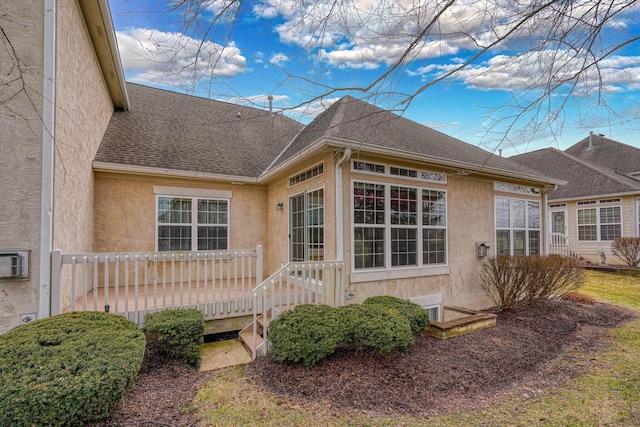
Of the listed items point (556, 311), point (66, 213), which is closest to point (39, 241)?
point (66, 213)

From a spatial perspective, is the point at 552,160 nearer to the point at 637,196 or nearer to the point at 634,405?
the point at 637,196

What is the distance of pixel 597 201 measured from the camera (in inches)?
616

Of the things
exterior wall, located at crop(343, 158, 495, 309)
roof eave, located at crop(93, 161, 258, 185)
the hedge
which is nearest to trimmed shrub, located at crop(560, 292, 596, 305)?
exterior wall, located at crop(343, 158, 495, 309)

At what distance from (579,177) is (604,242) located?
143 inches

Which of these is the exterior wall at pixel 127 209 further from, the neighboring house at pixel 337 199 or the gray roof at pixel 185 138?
the gray roof at pixel 185 138

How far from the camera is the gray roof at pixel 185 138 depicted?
7.84 m

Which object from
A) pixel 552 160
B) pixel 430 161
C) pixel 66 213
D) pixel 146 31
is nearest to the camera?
pixel 146 31

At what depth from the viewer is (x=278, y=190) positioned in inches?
336

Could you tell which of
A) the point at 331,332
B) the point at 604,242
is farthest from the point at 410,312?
the point at 604,242

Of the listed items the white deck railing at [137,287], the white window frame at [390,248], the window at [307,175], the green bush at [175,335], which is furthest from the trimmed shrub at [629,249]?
the green bush at [175,335]

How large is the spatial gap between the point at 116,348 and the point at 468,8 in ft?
16.6

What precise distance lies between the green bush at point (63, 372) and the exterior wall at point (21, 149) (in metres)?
0.92

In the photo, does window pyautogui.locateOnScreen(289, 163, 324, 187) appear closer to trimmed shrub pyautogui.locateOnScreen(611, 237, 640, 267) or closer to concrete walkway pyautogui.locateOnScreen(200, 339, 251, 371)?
concrete walkway pyautogui.locateOnScreen(200, 339, 251, 371)

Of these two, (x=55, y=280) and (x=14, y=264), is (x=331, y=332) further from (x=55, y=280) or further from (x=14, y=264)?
(x=14, y=264)
